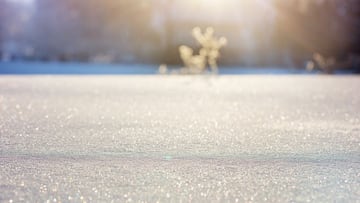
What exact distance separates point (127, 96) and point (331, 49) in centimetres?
1212

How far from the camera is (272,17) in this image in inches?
752

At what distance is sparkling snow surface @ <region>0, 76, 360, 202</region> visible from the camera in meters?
2.24

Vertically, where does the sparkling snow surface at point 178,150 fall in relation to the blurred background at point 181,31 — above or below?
below

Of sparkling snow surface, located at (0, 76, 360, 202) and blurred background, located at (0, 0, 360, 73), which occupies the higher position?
blurred background, located at (0, 0, 360, 73)

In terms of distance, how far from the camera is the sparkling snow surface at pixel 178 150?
88.3 inches

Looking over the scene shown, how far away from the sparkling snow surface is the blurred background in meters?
11.9

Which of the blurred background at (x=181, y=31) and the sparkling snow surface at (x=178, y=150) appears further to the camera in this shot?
the blurred background at (x=181, y=31)

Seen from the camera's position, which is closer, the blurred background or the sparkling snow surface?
the sparkling snow surface

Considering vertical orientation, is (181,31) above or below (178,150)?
above

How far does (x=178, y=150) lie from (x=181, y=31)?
51.8 feet

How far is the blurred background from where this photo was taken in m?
17.9

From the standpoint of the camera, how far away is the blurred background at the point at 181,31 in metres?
17.9

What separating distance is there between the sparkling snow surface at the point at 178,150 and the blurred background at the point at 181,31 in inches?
467

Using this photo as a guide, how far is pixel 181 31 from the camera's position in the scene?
18.8 meters
